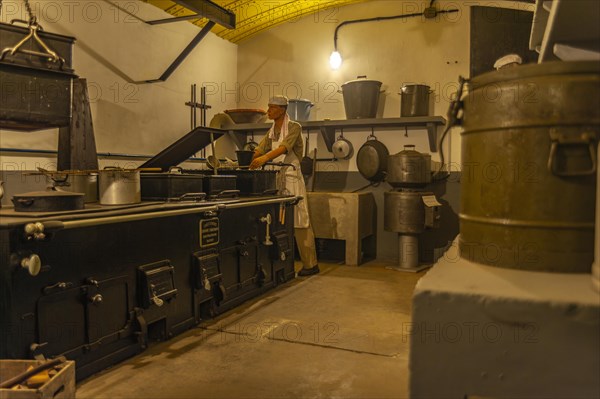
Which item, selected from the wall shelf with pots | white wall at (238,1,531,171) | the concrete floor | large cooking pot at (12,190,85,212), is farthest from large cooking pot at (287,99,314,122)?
large cooking pot at (12,190,85,212)

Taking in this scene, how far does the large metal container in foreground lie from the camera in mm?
1240

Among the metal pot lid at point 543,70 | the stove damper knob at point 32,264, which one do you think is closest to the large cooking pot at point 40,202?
the stove damper knob at point 32,264

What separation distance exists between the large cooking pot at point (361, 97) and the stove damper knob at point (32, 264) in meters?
4.09

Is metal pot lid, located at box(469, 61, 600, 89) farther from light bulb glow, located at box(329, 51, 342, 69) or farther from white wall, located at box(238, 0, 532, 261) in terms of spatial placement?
light bulb glow, located at box(329, 51, 342, 69)

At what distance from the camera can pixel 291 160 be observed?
4.61m

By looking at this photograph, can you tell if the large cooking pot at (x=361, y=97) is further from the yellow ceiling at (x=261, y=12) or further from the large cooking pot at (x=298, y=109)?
the yellow ceiling at (x=261, y=12)

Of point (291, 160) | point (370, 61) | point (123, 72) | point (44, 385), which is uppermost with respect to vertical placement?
point (370, 61)

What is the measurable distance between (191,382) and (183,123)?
3.62 m

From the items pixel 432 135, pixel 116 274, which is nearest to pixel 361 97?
pixel 432 135

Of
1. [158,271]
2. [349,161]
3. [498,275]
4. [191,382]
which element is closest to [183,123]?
[349,161]

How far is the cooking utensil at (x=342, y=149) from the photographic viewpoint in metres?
5.71

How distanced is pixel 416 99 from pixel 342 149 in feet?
3.44

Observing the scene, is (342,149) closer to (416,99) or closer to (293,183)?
(416,99)

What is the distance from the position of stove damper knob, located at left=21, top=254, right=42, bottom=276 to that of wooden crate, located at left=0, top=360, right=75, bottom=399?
35 cm
